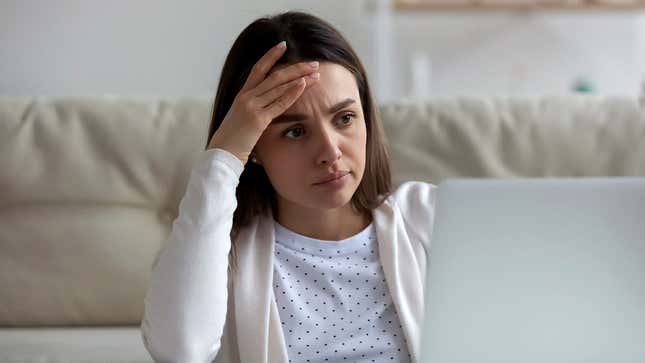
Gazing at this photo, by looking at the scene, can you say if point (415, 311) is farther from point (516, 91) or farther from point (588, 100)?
point (516, 91)

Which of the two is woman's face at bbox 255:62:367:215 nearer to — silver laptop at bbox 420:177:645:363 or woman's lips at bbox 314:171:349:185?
woman's lips at bbox 314:171:349:185

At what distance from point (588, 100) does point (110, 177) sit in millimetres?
957

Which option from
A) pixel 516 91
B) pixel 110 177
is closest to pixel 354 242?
pixel 110 177

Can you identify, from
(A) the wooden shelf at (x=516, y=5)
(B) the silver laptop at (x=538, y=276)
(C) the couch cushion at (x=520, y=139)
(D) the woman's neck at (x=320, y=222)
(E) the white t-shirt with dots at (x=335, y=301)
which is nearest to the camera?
(B) the silver laptop at (x=538, y=276)

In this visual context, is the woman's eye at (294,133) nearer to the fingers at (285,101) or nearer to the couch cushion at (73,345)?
the fingers at (285,101)

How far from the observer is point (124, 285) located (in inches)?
78.7

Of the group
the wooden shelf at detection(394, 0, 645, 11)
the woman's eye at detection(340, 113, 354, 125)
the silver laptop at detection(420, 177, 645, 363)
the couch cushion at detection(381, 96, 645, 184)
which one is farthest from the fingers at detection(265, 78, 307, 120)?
the wooden shelf at detection(394, 0, 645, 11)

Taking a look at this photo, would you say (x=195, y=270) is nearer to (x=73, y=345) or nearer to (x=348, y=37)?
(x=73, y=345)

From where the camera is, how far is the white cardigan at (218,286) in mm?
1364

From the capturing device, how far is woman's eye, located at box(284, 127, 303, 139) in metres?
1.46

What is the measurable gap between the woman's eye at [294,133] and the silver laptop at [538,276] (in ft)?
1.93

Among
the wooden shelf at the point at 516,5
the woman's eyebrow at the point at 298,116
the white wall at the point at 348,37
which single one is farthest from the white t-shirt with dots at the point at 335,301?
the wooden shelf at the point at 516,5

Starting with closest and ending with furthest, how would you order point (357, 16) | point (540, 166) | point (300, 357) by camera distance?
point (300, 357)
point (540, 166)
point (357, 16)

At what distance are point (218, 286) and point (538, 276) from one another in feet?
2.04
